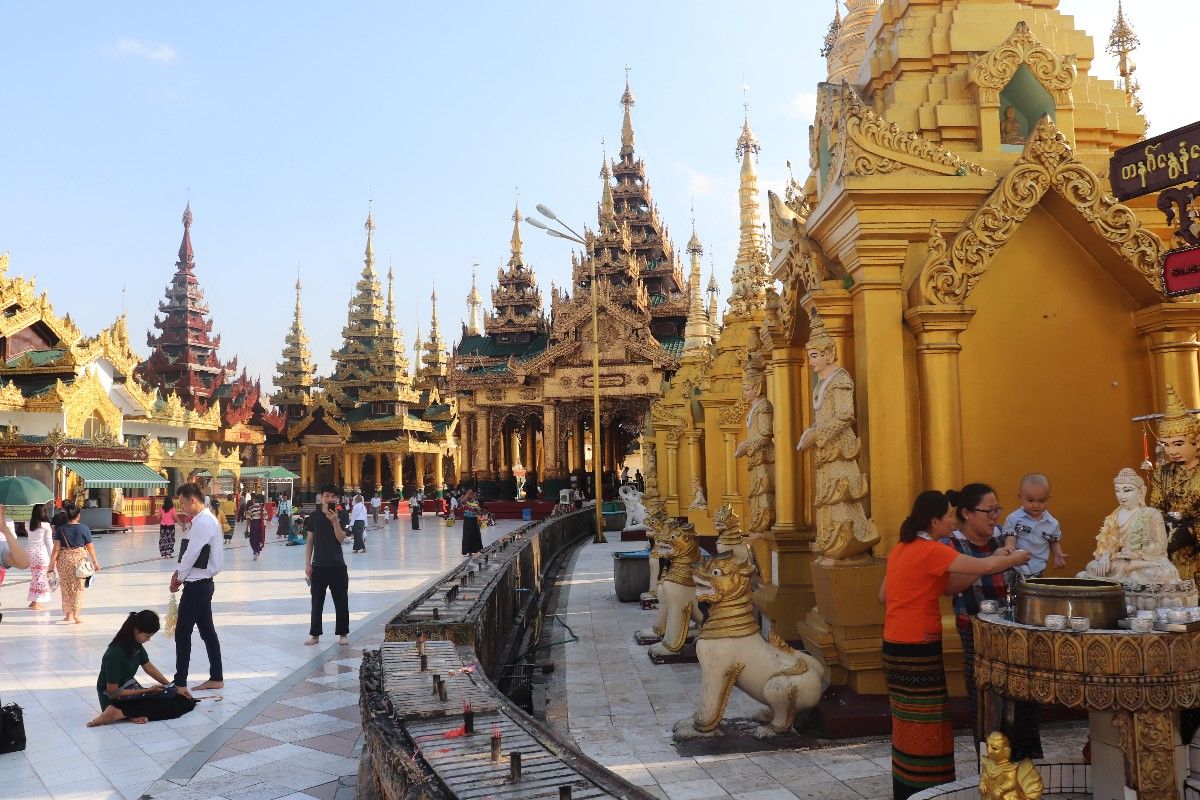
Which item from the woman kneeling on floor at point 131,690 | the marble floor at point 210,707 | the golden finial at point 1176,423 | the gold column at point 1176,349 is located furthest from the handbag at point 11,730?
the gold column at point 1176,349

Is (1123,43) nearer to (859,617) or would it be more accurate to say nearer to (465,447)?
(859,617)

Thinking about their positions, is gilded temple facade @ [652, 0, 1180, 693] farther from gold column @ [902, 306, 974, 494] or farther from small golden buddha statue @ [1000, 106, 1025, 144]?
small golden buddha statue @ [1000, 106, 1025, 144]

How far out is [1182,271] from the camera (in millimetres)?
4910

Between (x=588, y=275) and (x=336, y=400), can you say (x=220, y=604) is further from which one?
(x=336, y=400)

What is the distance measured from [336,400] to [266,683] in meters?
49.2

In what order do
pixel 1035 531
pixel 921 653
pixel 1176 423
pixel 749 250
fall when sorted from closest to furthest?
pixel 921 653 < pixel 1176 423 < pixel 1035 531 < pixel 749 250

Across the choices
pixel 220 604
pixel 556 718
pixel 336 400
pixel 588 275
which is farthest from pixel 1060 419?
pixel 336 400

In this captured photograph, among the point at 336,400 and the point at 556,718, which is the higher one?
the point at 336,400

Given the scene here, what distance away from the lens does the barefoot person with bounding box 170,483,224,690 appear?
21.9ft

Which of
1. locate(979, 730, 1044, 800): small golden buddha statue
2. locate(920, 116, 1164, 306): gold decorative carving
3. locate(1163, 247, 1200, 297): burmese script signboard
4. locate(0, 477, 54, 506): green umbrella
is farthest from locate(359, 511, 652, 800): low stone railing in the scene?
locate(0, 477, 54, 506): green umbrella

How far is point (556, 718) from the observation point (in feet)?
19.0

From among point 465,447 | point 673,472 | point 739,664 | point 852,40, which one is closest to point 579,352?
point 465,447

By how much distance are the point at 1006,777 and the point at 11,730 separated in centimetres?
548

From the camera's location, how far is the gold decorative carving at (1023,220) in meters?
5.48
